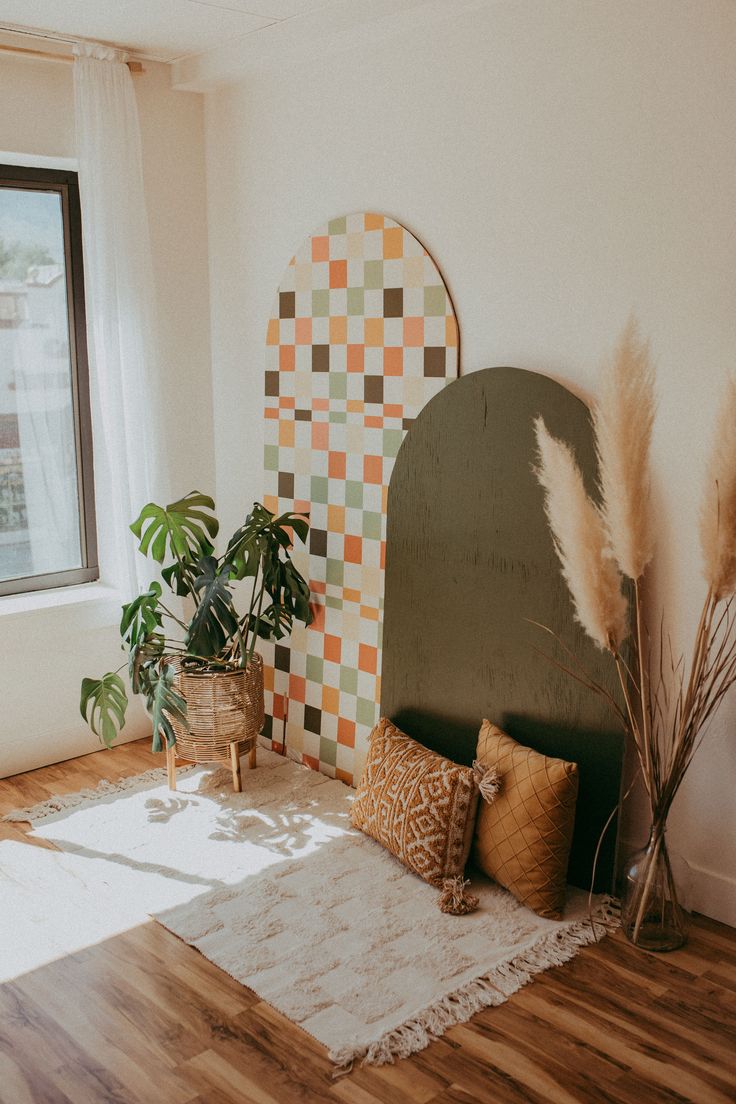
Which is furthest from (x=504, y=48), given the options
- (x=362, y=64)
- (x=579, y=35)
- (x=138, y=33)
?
(x=138, y=33)

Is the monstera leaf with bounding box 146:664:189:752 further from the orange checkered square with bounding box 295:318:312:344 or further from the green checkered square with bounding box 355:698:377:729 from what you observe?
the orange checkered square with bounding box 295:318:312:344

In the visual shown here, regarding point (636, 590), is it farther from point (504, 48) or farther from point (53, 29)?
point (53, 29)

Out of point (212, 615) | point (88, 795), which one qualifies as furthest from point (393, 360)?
point (88, 795)

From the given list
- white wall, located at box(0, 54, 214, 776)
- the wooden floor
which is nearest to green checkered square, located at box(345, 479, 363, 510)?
white wall, located at box(0, 54, 214, 776)

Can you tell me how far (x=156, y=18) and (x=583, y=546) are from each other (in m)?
2.11

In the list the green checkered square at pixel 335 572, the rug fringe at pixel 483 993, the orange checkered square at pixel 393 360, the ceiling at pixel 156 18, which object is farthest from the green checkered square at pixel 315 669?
the ceiling at pixel 156 18

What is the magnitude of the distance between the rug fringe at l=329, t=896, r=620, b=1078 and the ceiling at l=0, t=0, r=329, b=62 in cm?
262

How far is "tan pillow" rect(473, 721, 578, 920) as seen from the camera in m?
2.71

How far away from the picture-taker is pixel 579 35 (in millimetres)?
2656

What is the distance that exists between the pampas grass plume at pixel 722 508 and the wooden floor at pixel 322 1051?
0.94 m

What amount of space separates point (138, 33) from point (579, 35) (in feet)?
4.88

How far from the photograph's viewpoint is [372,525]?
11.2ft

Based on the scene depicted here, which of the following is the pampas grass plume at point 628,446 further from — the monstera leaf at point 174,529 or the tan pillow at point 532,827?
the monstera leaf at point 174,529

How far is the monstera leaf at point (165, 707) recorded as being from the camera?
10.8 feet
